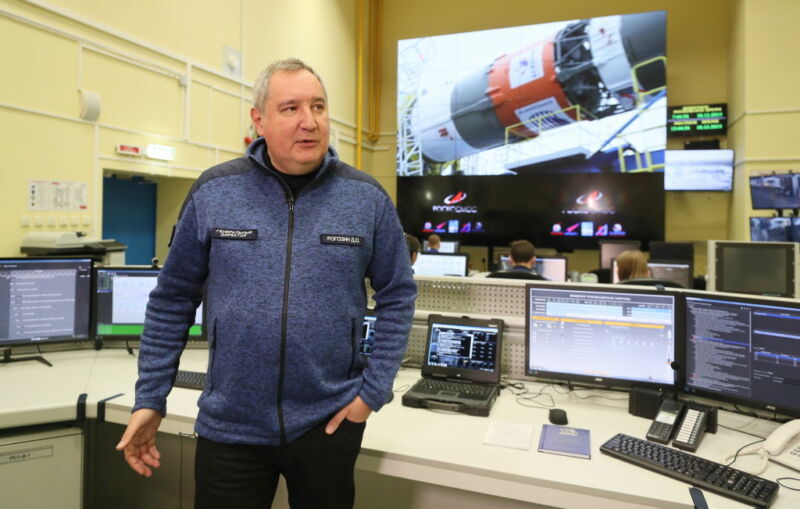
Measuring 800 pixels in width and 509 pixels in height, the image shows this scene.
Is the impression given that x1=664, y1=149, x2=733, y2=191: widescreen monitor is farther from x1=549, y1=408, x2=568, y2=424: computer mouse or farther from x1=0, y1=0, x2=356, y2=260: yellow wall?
x1=549, y1=408, x2=568, y2=424: computer mouse

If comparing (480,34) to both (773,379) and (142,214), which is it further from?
(773,379)

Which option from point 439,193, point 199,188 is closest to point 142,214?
point 439,193

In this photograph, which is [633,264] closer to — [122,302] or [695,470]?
[695,470]

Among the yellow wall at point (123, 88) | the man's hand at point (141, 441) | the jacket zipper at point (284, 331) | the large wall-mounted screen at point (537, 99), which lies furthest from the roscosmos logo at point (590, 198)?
the man's hand at point (141, 441)

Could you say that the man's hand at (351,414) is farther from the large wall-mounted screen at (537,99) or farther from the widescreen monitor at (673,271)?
the large wall-mounted screen at (537,99)

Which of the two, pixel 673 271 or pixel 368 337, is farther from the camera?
pixel 673 271

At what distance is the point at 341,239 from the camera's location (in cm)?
118

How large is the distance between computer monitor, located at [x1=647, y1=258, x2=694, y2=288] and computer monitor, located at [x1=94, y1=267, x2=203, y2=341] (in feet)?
12.1

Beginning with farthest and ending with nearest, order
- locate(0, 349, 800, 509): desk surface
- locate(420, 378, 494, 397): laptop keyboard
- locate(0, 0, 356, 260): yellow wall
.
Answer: locate(0, 0, 356, 260): yellow wall, locate(420, 378, 494, 397): laptop keyboard, locate(0, 349, 800, 509): desk surface

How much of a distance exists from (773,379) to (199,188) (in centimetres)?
174

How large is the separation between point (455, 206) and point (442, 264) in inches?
110

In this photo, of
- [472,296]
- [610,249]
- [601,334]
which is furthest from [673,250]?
[601,334]

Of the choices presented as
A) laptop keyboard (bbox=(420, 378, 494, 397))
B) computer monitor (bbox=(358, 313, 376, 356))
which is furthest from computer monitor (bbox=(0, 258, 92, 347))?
laptop keyboard (bbox=(420, 378, 494, 397))

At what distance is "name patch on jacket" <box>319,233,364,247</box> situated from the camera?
1.17 meters
